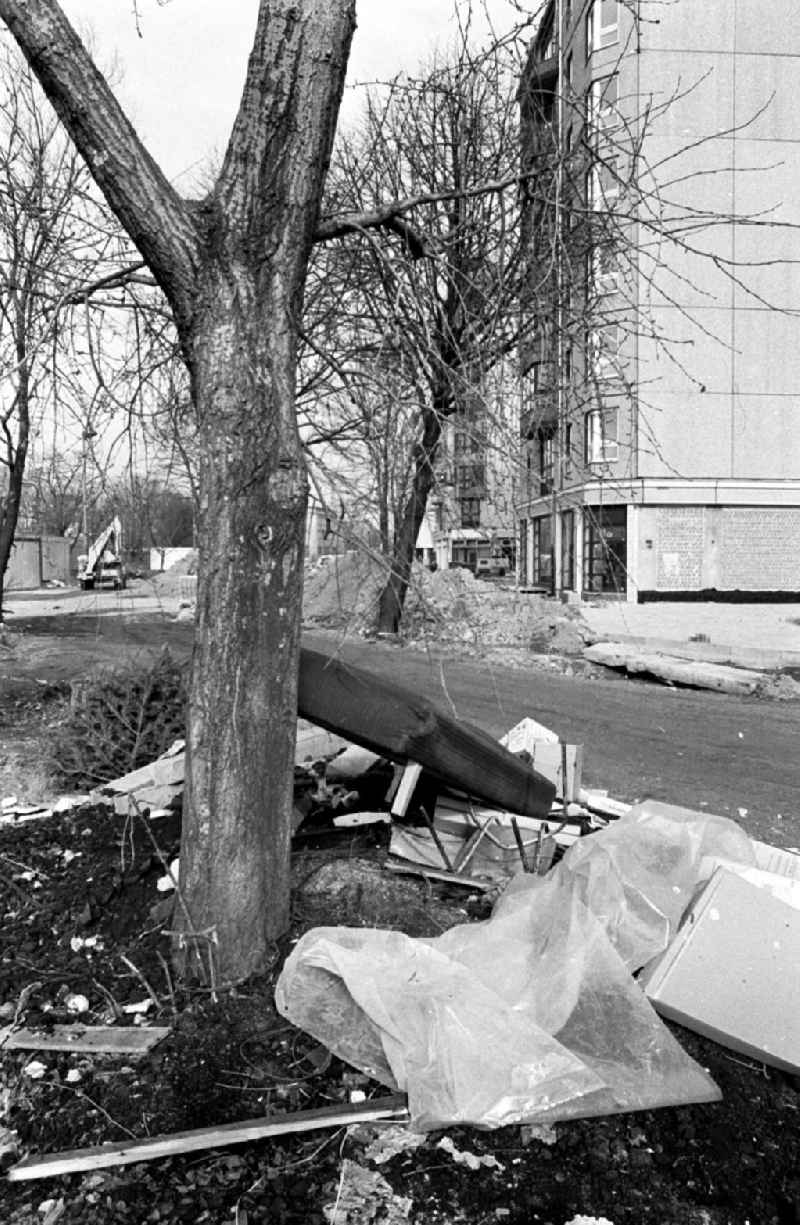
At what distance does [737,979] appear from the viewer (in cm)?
243

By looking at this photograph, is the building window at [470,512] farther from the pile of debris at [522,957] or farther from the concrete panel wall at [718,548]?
the concrete panel wall at [718,548]

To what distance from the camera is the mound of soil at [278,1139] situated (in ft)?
5.90

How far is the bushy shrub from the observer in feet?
17.5

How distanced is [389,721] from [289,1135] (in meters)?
1.41

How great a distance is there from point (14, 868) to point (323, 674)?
1.80 metres

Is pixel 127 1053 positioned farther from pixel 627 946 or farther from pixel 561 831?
pixel 561 831

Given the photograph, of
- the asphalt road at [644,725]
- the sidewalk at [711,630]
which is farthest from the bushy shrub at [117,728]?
the sidewalk at [711,630]

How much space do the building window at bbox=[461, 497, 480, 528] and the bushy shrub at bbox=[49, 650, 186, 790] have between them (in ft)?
9.01

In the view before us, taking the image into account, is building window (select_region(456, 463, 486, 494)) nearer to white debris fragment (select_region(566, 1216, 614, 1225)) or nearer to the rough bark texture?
the rough bark texture

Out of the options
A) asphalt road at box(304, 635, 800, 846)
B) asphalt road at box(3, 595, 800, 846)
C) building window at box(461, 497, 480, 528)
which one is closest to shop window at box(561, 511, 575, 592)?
asphalt road at box(3, 595, 800, 846)

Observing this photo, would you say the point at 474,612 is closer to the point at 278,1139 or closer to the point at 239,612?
the point at 239,612

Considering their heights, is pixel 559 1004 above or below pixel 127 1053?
above

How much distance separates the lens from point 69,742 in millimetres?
5426

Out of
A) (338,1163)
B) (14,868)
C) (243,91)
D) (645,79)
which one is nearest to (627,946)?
(338,1163)
